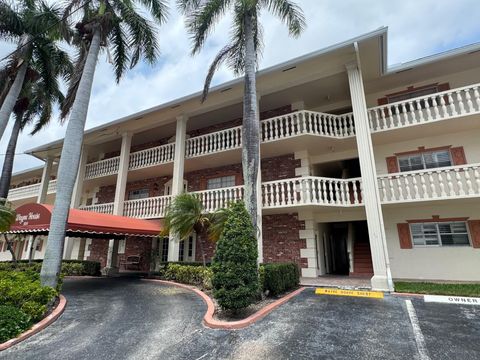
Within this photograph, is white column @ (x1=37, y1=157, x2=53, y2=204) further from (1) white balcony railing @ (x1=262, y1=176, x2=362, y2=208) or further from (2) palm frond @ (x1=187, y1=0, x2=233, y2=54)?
(1) white balcony railing @ (x1=262, y1=176, x2=362, y2=208)

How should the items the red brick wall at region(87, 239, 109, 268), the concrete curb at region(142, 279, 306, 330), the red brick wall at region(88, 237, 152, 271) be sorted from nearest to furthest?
the concrete curb at region(142, 279, 306, 330) < the red brick wall at region(88, 237, 152, 271) < the red brick wall at region(87, 239, 109, 268)

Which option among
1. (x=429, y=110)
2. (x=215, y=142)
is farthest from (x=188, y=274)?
(x=429, y=110)

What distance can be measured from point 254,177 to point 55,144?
16.9 meters

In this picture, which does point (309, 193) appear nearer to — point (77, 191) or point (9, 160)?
point (77, 191)

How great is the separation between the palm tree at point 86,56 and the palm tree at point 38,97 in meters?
3.52

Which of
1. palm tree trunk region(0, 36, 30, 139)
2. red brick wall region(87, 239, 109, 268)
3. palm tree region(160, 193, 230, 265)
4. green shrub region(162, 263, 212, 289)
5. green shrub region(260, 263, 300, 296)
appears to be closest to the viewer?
green shrub region(260, 263, 300, 296)

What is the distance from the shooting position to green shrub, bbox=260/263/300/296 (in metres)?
8.58

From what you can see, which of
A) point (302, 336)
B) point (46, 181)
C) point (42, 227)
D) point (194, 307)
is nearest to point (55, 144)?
point (46, 181)

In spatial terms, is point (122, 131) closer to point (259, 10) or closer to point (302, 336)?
point (259, 10)

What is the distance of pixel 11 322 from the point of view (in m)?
5.79

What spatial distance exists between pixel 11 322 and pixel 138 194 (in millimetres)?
14114

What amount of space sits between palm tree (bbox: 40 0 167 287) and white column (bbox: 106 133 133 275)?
16.5ft

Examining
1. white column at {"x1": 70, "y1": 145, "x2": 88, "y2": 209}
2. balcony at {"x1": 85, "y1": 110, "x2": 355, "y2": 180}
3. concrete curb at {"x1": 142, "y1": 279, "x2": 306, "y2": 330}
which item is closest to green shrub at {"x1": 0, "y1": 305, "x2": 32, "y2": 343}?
concrete curb at {"x1": 142, "y1": 279, "x2": 306, "y2": 330}

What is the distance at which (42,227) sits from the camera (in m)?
9.79
